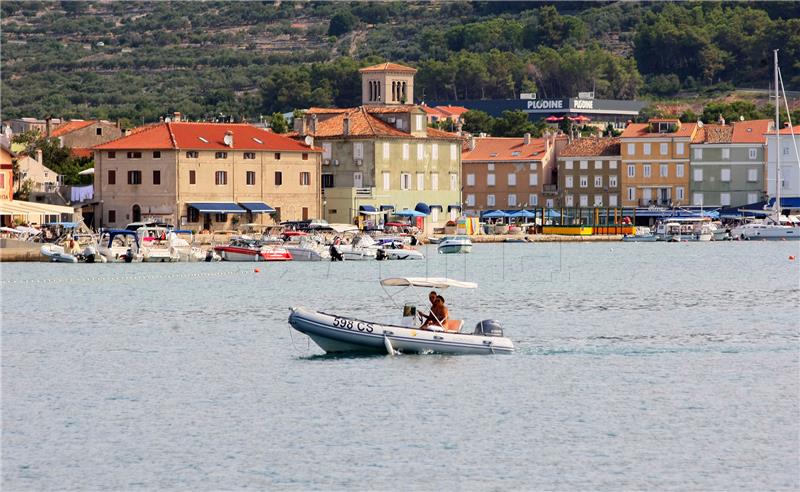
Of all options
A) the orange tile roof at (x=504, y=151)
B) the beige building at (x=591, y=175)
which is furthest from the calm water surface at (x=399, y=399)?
the orange tile roof at (x=504, y=151)

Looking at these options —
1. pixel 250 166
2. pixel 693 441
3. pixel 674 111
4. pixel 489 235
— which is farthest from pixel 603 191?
pixel 693 441

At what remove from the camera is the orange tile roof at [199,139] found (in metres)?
99.0

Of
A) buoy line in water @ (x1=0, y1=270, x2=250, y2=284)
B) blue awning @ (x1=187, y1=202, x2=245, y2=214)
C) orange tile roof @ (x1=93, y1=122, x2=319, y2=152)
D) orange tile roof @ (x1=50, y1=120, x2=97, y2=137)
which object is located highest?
orange tile roof @ (x1=50, y1=120, x2=97, y2=137)

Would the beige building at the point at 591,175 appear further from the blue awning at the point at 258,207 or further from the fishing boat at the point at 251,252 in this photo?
the fishing boat at the point at 251,252

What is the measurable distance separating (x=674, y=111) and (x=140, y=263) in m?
105

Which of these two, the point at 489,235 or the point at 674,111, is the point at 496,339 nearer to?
the point at 489,235

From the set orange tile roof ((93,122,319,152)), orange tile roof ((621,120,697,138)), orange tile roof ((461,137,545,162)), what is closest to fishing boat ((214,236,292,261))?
orange tile roof ((93,122,319,152))

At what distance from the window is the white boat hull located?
72.4 meters

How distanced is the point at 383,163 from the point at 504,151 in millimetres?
23543

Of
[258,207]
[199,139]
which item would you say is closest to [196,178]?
[199,139]

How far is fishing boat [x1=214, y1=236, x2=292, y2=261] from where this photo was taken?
83.6 metres

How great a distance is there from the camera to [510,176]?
129 metres

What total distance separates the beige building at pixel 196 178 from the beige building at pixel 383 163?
5.72m

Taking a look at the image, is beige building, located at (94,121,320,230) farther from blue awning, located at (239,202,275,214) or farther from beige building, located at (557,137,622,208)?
beige building, located at (557,137,622,208)
